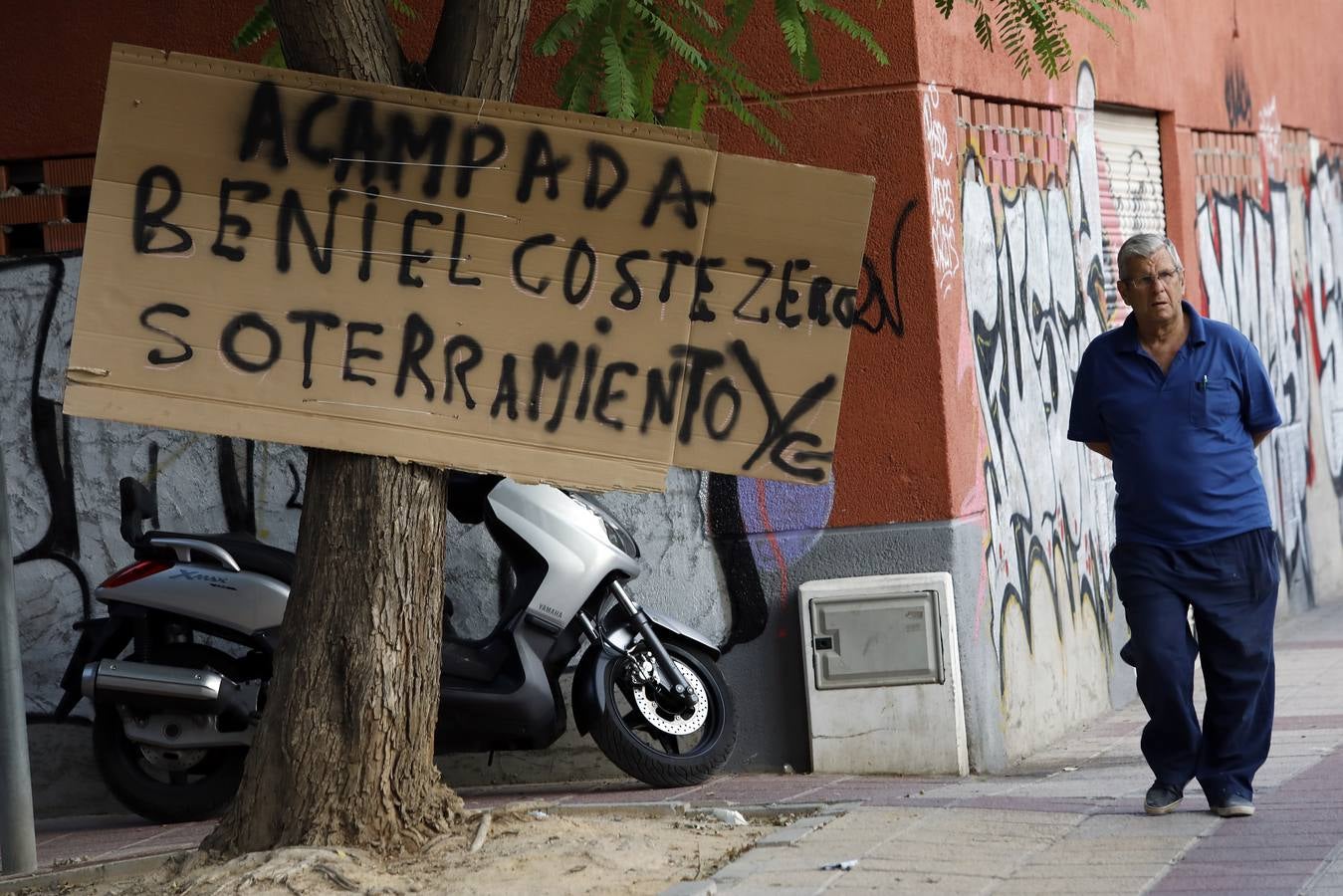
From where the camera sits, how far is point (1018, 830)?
17.2 feet

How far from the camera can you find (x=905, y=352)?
6.62 metres

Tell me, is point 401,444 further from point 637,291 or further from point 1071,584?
point 1071,584

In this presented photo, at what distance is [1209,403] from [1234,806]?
1198mm

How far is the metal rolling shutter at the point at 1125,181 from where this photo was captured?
897cm

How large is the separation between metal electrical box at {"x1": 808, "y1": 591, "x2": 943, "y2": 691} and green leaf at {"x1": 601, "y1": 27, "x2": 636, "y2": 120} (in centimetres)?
232

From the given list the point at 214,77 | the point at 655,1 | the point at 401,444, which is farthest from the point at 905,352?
the point at 214,77

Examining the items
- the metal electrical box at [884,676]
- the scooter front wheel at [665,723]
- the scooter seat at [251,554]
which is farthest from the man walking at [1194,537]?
the scooter seat at [251,554]

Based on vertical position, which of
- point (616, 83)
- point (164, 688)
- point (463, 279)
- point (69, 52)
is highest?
point (69, 52)

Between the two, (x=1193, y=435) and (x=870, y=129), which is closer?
(x=1193, y=435)

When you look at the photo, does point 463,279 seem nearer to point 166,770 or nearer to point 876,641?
point 876,641

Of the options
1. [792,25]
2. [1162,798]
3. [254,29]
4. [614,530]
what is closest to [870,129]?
[792,25]

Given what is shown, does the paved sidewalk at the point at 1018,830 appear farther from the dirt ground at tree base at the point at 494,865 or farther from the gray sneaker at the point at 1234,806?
the dirt ground at tree base at the point at 494,865

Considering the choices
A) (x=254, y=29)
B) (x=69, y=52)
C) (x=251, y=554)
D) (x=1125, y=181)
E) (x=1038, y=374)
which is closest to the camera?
(x=254, y=29)

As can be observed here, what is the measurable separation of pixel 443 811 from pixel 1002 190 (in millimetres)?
3809
